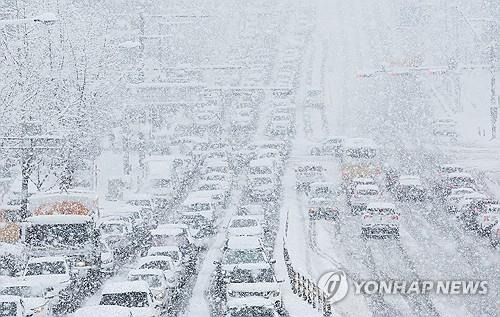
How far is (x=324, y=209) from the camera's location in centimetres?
4334

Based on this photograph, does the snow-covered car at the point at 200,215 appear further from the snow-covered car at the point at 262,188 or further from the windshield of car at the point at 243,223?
the snow-covered car at the point at 262,188

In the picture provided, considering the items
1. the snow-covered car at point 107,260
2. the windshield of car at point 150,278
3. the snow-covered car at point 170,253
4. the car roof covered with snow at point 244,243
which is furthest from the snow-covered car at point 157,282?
the snow-covered car at point 107,260

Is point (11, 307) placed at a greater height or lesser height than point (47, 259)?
lesser

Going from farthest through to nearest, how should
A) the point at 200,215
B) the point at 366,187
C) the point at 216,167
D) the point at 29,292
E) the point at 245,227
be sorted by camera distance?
the point at 216,167 → the point at 366,187 → the point at 200,215 → the point at 245,227 → the point at 29,292

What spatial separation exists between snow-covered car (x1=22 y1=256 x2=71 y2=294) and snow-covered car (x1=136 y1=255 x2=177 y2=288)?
7.49ft

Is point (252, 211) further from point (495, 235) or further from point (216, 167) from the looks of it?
point (216, 167)

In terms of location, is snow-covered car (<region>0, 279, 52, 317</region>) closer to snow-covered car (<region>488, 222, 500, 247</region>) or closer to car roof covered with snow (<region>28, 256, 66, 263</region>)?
car roof covered with snow (<region>28, 256, 66, 263</region>)

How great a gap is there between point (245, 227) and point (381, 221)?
17.0 ft

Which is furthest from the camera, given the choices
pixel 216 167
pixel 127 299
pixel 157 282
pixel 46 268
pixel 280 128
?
pixel 280 128

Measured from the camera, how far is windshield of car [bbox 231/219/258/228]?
38.6 meters

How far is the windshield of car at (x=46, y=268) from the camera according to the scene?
2945 centimetres

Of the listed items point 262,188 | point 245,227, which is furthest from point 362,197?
point 245,227

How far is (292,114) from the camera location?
80000mm

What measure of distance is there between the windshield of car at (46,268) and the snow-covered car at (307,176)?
23577mm
